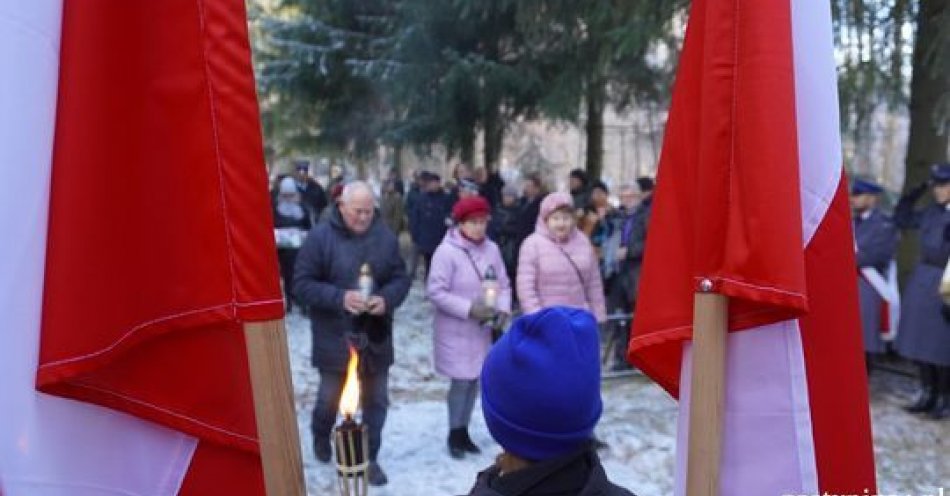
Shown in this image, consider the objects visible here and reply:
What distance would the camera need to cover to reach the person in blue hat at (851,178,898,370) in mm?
7668

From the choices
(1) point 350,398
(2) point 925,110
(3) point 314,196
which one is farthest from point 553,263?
(3) point 314,196

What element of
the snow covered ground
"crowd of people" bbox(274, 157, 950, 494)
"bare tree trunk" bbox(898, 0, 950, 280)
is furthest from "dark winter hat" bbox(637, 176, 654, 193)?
"bare tree trunk" bbox(898, 0, 950, 280)

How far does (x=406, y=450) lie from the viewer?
6.37 metres

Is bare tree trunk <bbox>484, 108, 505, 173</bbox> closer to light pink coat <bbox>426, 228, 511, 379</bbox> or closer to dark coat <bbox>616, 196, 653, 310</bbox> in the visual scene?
dark coat <bbox>616, 196, 653, 310</bbox>

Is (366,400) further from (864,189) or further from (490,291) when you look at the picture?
(864,189)

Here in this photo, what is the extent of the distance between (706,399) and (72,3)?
189 centimetres

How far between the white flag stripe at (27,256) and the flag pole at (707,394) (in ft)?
5.19

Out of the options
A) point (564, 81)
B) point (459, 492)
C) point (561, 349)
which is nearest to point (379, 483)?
point (459, 492)

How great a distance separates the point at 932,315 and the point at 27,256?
22.4 ft

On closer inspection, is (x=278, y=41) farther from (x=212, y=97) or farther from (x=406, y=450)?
(x=212, y=97)

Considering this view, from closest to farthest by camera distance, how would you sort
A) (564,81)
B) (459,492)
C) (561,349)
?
(561,349), (459,492), (564,81)

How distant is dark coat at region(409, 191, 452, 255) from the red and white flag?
36.2 feet

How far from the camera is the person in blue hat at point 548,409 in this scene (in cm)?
194

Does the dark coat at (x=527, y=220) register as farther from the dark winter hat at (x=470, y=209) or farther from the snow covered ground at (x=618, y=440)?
the dark winter hat at (x=470, y=209)
